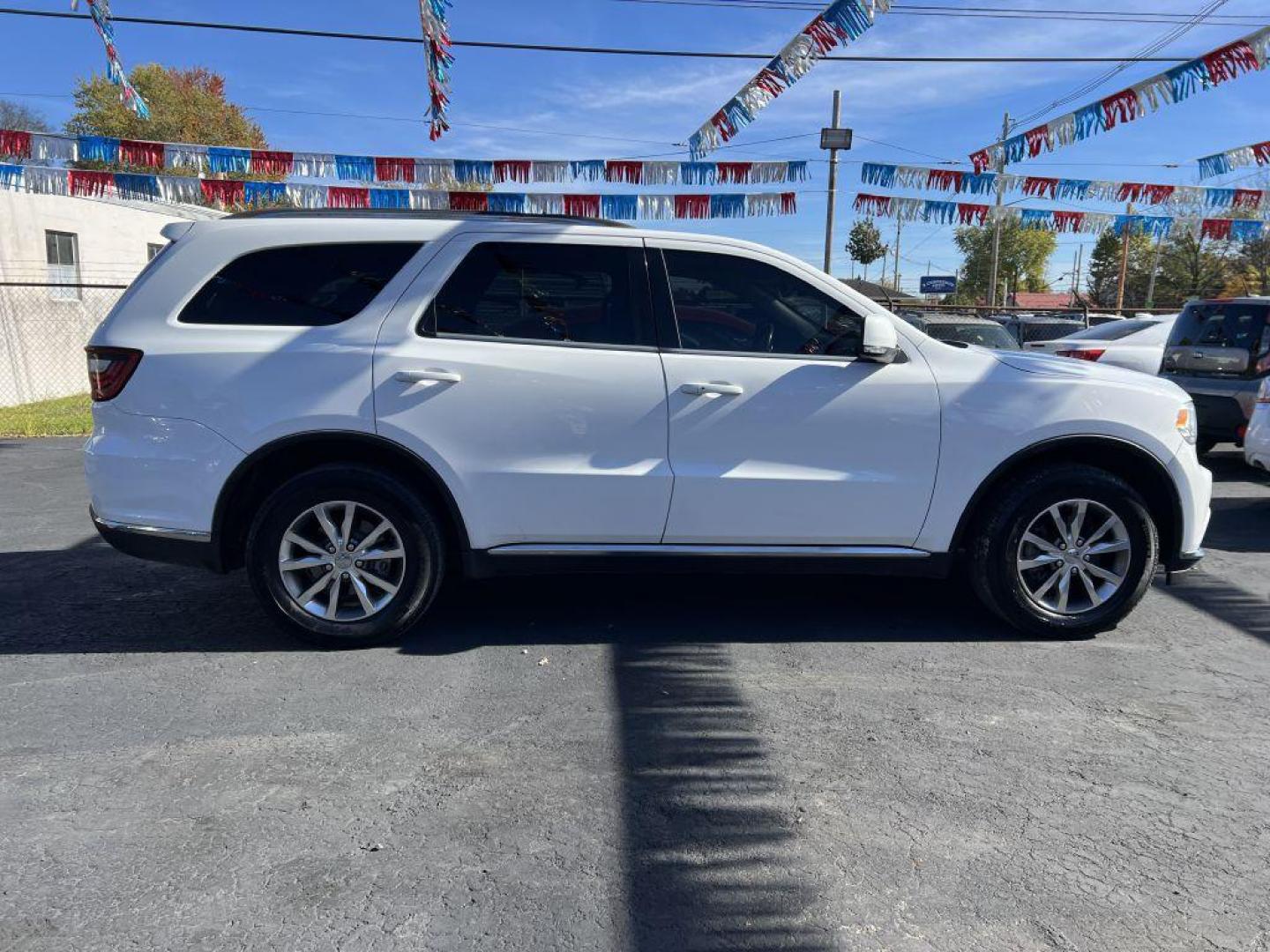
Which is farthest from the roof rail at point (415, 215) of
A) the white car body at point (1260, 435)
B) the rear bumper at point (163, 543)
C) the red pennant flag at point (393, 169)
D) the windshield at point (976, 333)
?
the red pennant flag at point (393, 169)

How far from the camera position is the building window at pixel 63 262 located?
51.7 feet

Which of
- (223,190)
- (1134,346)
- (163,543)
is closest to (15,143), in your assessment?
(223,190)

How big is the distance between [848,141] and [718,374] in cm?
1363

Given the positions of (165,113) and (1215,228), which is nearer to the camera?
(1215,228)

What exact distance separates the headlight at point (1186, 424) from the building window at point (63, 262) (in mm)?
17047

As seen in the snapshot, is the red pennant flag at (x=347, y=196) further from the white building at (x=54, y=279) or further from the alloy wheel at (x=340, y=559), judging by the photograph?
the alloy wheel at (x=340, y=559)

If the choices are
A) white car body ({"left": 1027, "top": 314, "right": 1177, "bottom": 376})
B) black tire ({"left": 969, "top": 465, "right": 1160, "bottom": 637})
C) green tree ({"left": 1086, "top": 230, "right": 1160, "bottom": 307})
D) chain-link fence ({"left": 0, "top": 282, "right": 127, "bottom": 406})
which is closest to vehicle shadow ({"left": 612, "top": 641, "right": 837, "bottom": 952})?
black tire ({"left": 969, "top": 465, "right": 1160, "bottom": 637})

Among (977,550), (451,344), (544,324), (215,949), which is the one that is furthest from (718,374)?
(215,949)

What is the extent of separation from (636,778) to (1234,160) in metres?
14.5

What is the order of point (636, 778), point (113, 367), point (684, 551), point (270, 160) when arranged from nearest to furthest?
1. point (636, 778)
2. point (113, 367)
3. point (684, 551)
4. point (270, 160)

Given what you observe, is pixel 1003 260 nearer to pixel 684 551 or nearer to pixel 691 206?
pixel 691 206

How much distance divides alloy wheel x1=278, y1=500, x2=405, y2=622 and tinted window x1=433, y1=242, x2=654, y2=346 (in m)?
0.97

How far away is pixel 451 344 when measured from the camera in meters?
4.11

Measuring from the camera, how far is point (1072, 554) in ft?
14.3
